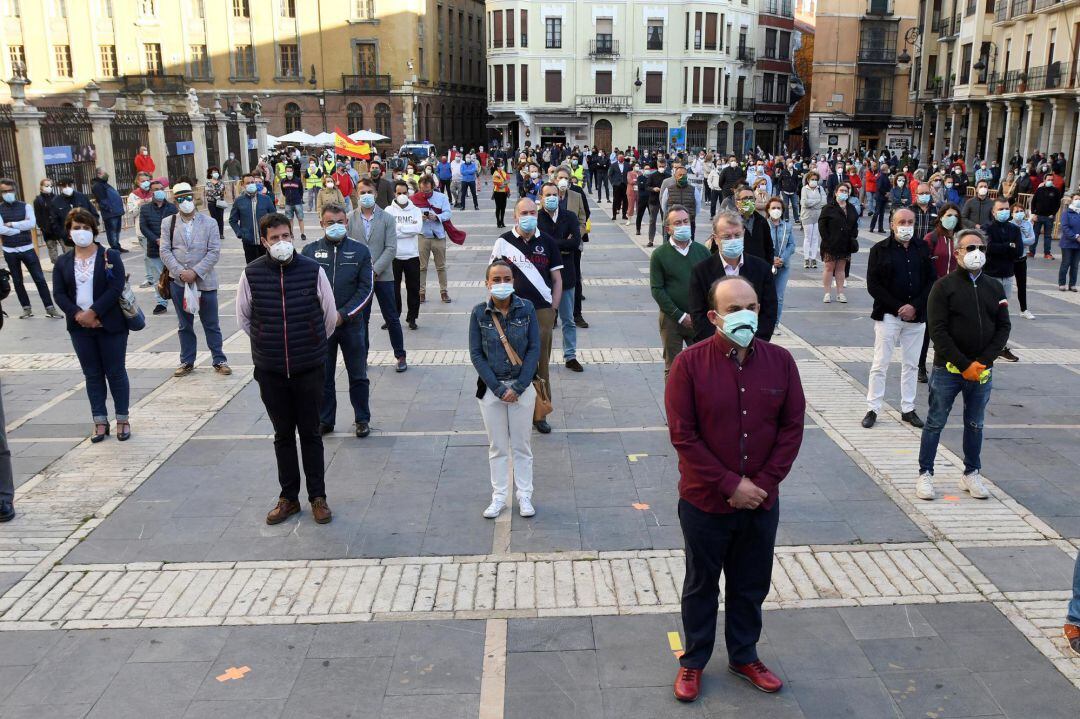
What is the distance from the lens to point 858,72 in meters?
61.8

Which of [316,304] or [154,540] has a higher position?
[316,304]

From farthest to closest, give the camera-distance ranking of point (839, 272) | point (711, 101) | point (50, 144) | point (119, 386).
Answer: point (711, 101), point (50, 144), point (839, 272), point (119, 386)

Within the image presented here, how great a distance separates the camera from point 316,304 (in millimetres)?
6312

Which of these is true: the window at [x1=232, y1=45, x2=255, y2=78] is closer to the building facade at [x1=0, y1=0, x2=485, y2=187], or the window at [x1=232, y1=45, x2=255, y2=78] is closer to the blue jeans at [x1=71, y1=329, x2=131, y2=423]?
the building facade at [x1=0, y1=0, x2=485, y2=187]

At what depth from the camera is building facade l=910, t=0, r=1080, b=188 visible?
115 ft

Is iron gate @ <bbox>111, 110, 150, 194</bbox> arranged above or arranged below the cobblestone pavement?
above

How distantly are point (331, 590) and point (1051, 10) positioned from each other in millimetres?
39078

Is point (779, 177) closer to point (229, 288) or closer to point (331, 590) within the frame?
point (229, 288)

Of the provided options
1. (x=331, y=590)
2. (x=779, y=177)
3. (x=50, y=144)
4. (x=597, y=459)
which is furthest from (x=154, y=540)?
(x=779, y=177)

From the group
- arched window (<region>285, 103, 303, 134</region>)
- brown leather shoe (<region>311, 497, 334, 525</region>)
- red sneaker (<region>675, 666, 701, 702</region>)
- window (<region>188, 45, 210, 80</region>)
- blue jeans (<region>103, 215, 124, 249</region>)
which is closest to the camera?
red sneaker (<region>675, 666, 701, 702</region>)

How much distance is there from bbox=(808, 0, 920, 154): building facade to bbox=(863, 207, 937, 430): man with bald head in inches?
2221

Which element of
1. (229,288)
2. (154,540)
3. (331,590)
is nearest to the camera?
(331,590)

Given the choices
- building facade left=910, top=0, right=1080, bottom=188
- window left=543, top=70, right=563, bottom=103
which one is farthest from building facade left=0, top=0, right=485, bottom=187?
building facade left=910, top=0, right=1080, bottom=188

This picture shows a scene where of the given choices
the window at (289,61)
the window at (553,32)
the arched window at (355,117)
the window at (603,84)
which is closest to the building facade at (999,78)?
the window at (603,84)
